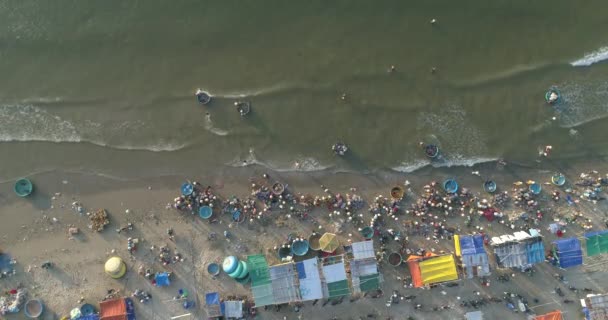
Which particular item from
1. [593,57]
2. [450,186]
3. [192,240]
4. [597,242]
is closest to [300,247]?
[192,240]

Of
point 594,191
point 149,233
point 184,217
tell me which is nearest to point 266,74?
point 184,217

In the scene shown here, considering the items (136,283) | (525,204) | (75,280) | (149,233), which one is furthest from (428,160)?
(75,280)

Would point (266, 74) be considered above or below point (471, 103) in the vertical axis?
above

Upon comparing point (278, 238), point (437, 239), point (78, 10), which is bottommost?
point (437, 239)

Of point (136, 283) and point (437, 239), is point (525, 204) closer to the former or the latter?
point (437, 239)

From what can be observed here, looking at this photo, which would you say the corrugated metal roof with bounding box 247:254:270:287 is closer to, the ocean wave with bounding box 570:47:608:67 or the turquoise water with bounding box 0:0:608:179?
the turquoise water with bounding box 0:0:608:179

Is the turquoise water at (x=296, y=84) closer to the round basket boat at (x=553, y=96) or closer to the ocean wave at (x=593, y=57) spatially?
the ocean wave at (x=593, y=57)

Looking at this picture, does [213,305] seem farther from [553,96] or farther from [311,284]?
[553,96]
